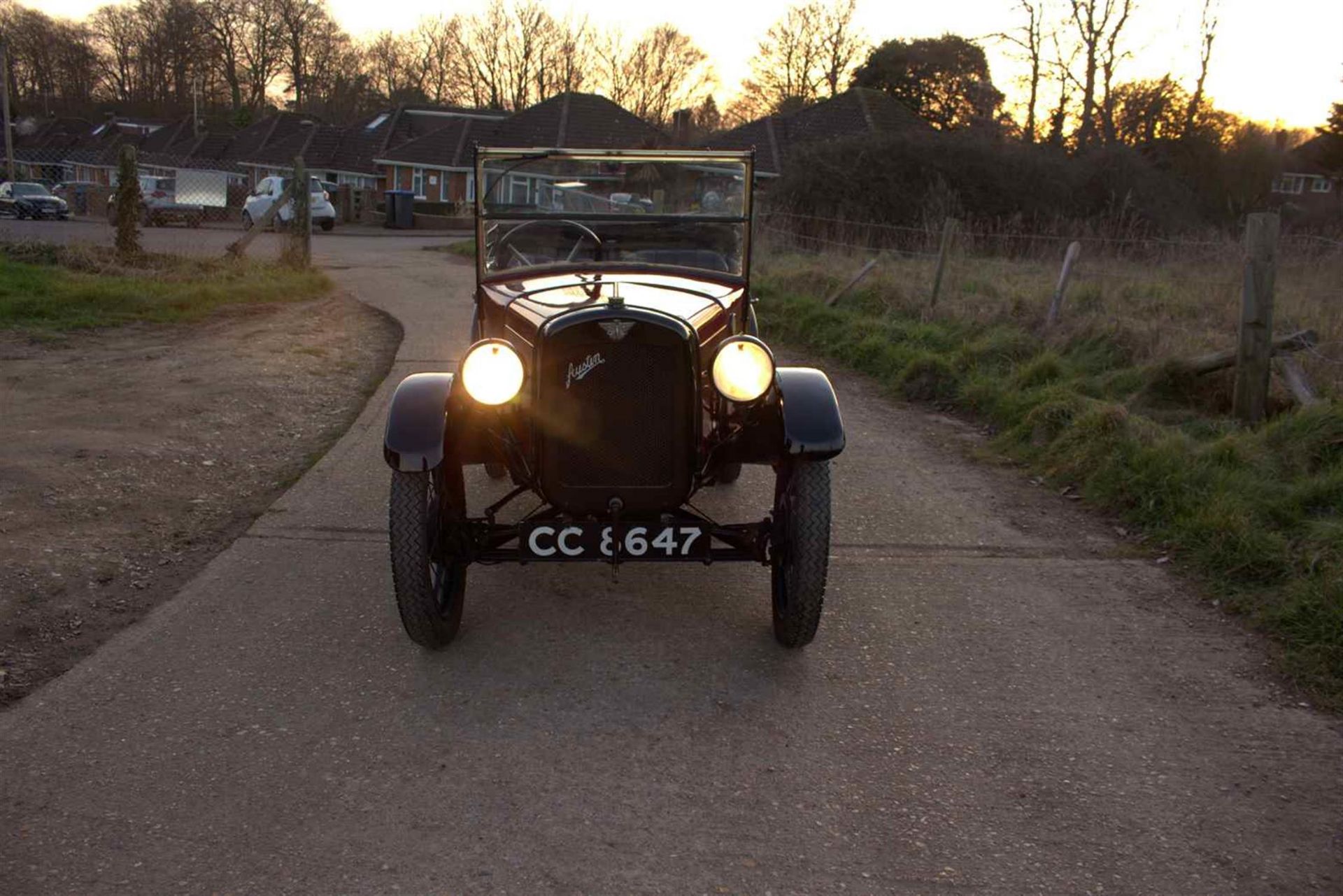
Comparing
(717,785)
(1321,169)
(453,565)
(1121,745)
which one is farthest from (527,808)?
(1321,169)

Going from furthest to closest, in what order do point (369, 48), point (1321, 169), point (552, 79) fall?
point (369, 48)
point (552, 79)
point (1321, 169)

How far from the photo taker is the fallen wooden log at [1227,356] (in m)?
6.17

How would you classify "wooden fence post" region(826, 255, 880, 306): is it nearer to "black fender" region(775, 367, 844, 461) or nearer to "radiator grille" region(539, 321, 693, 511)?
"black fender" region(775, 367, 844, 461)

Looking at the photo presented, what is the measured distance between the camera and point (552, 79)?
59.4 metres

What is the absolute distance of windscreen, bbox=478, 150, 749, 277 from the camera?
4.89 metres

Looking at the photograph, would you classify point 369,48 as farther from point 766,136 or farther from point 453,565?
point 453,565

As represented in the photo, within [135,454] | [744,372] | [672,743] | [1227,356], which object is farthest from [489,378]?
[1227,356]

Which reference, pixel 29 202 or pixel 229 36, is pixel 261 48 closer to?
pixel 229 36

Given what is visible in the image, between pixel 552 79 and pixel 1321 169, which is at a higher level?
pixel 552 79

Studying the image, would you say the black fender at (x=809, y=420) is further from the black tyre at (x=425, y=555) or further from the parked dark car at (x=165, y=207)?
the parked dark car at (x=165, y=207)

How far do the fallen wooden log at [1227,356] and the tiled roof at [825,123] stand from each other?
22579 mm

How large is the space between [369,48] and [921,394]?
211 feet

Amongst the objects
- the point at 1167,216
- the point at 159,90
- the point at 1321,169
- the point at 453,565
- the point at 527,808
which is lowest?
the point at 527,808

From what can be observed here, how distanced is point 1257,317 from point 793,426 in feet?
13.2
